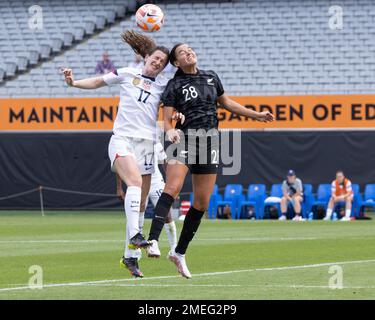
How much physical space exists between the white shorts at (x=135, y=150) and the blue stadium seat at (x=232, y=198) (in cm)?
1728

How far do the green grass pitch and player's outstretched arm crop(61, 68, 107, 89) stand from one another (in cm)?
207

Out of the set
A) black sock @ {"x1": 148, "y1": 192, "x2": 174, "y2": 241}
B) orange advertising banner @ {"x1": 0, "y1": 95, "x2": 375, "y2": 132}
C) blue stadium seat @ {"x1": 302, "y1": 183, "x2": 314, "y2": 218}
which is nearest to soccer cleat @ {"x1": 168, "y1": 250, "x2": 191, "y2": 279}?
black sock @ {"x1": 148, "y1": 192, "x2": 174, "y2": 241}

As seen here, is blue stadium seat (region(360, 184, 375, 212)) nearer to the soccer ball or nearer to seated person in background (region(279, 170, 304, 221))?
seated person in background (region(279, 170, 304, 221))

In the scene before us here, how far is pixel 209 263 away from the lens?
1373 centimetres

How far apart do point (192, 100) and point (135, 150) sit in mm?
896

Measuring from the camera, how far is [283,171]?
31203 mm

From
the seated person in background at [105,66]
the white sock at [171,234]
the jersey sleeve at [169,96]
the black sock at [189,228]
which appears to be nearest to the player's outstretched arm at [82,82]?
the jersey sleeve at [169,96]

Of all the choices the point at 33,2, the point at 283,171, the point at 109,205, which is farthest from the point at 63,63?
the point at 283,171

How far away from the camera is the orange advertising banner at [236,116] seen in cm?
3147

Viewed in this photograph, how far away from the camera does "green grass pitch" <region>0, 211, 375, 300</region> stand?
33.2 ft

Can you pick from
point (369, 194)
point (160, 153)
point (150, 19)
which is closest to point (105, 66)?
point (369, 194)

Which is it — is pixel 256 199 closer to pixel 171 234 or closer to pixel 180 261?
pixel 171 234

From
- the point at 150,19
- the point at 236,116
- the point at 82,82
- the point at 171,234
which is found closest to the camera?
the point at 82,82

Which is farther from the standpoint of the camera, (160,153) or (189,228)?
(160,153)
